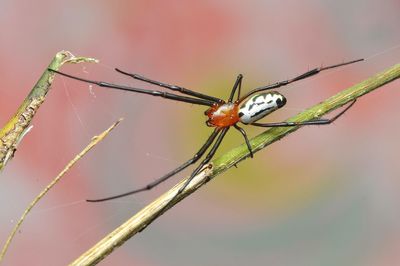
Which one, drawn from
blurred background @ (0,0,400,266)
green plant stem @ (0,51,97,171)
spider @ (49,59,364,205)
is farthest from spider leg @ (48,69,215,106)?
blurred background @ (0,0,400,266)

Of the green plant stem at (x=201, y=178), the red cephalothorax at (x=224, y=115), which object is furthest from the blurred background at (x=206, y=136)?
the green plant stem at (x=201, y=178)

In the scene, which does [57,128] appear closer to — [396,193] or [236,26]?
[236,26]

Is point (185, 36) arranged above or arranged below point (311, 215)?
above

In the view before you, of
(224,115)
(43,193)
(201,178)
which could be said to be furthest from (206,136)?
(43,193)

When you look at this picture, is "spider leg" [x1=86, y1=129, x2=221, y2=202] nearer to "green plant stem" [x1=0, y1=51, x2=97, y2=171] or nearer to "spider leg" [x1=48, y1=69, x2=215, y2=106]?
"spider leg" [x1=48, y1=69, x2=215, y2=106]

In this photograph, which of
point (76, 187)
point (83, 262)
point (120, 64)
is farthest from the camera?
point (120, 64)

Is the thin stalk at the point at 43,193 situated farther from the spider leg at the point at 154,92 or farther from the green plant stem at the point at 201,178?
the spider leg at the point at 154,92

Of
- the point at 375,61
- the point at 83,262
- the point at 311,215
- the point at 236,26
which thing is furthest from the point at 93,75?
the point at 83,262

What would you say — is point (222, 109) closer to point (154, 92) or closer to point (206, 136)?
point (154, 92)
